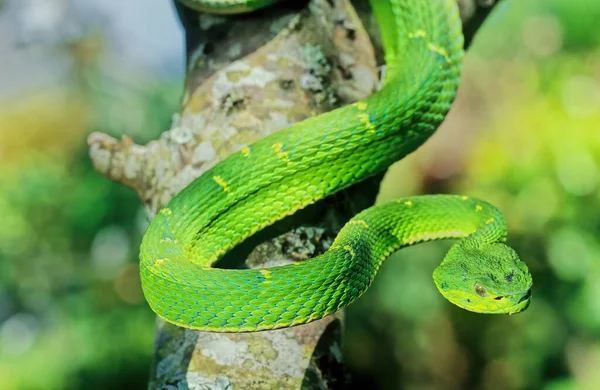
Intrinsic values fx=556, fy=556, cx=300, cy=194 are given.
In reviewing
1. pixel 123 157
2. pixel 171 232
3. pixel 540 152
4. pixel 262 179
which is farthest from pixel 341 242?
pixel 540 152

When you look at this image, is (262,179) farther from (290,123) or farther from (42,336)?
(42,336)

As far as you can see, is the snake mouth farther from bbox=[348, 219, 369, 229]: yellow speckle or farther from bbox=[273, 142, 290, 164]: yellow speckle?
bbox=[273, 142, 290, 164]: yellow speckle

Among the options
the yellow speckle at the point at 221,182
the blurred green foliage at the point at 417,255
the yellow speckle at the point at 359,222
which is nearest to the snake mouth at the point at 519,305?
the yellow speckle at the point at 359,222

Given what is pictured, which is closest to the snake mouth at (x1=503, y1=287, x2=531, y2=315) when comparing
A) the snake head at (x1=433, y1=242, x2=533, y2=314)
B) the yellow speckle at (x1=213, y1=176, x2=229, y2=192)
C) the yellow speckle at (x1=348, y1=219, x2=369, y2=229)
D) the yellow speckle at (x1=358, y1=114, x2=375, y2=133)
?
the snake head at (x1=433, y1=242, x2=533, y2=314)

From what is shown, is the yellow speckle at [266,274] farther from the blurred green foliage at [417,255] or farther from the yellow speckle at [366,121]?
the blurred green foliage at [417,255]

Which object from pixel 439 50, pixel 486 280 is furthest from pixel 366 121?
pixel 486 280
